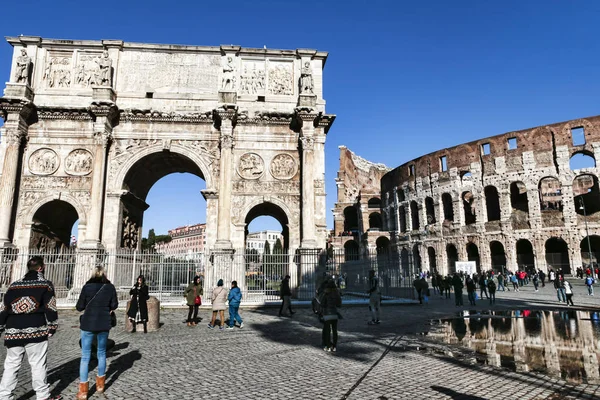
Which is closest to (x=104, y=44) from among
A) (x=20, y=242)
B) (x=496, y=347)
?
(x=20, y=242)

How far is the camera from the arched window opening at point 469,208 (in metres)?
36.4

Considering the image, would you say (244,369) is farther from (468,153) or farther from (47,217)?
(468,153)

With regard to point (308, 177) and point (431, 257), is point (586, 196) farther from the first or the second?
point (308, 177)

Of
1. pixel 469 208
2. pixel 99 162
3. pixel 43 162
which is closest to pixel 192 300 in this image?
pixel 99 162

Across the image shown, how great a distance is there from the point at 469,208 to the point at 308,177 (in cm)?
2673

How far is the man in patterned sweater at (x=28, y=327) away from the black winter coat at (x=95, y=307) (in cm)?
46

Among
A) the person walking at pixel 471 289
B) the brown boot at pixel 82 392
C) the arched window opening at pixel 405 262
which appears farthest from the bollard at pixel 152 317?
the person walking at pixel 471 289

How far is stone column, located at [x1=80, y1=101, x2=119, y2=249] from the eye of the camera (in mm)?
15445

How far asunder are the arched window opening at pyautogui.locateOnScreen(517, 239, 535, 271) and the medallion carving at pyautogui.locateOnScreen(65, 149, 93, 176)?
3015cm

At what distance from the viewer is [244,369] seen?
551cm

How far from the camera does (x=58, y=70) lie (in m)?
17.3

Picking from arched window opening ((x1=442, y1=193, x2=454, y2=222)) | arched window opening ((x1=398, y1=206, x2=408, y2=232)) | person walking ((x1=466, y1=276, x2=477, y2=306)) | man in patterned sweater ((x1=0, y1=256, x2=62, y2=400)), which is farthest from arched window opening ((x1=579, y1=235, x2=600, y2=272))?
man in patterned sweater ((x1=0, y1=256, x2=62, y2=400))

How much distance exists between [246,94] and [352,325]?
1216cm

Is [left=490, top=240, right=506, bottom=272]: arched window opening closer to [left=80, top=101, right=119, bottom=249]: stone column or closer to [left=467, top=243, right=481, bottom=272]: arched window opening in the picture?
[left=467, top=243, right=481, bottom=272]: arched window opening
